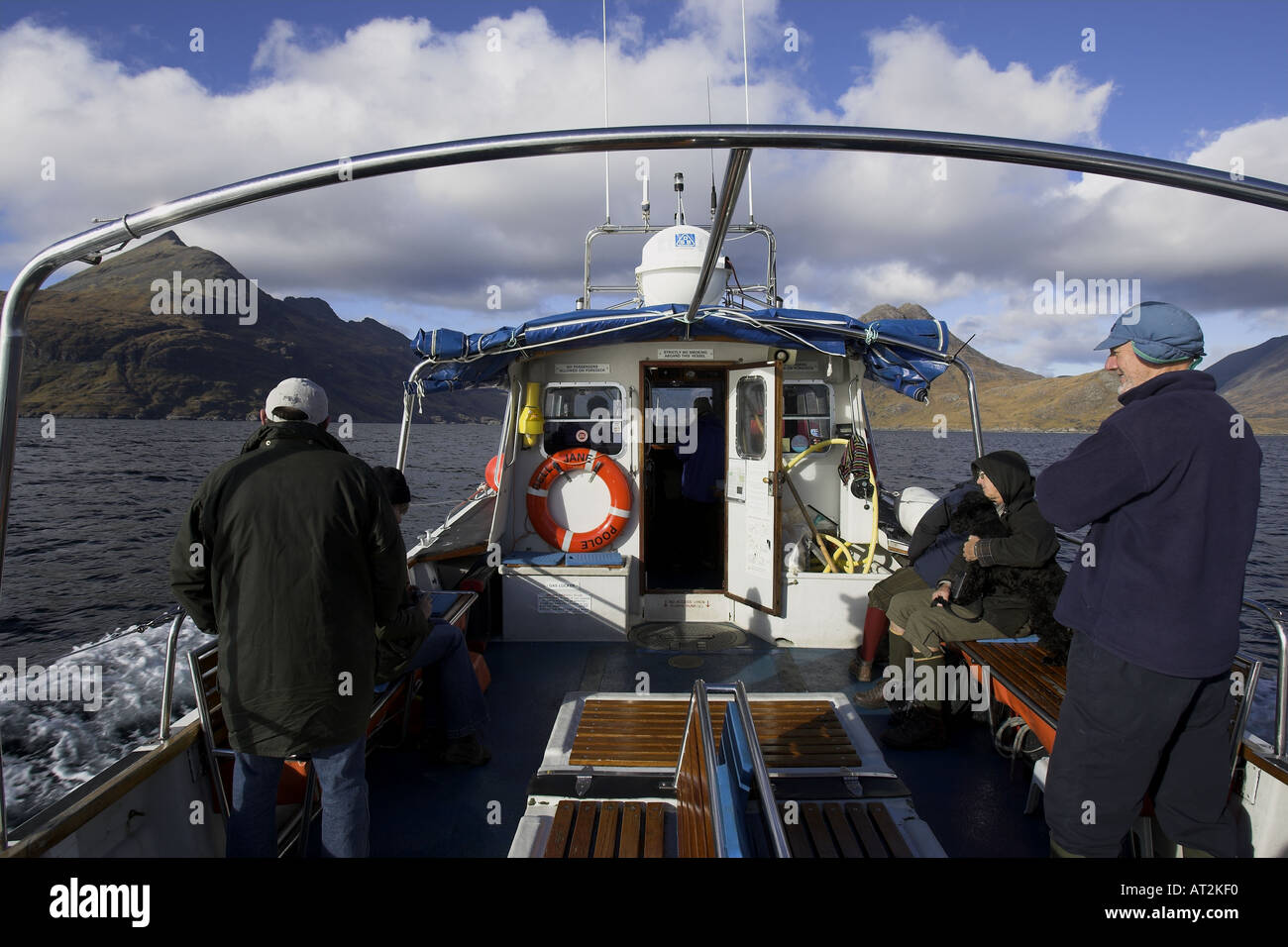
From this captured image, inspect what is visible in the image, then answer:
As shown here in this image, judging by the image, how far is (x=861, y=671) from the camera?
14.2 ft

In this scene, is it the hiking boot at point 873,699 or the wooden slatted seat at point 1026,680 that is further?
the hiking boot at point 873,699

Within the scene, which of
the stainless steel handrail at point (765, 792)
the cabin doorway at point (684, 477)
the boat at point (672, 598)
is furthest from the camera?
the cabin doorway at point (684, 477)

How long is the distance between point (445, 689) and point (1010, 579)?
9.15 feet

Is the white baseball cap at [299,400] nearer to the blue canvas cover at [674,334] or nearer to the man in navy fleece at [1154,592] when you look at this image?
the man in navy fleece at [1154,592]

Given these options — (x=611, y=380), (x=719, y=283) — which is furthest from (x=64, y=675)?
(x=719, y=283)

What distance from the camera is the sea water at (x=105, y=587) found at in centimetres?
490

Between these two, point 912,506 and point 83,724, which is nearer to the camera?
point 83,724

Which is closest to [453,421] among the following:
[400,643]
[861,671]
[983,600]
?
[861,671]

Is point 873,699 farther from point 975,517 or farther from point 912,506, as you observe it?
point 912,506

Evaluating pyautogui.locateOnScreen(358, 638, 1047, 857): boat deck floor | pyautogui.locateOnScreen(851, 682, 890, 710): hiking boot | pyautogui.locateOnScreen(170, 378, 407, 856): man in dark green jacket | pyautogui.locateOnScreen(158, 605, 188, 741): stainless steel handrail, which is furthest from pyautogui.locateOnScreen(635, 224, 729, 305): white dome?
pyautogui.locateOnScreen(158, 605, 188, 741): stainless steel handrail

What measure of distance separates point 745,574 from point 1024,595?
2.25 meters

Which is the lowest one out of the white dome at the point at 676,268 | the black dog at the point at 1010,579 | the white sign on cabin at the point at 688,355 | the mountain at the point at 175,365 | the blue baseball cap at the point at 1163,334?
the black dog at the point at 1010,579

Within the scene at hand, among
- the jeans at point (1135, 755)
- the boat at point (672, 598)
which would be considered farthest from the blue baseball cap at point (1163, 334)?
the jeans at point (1135, 755)

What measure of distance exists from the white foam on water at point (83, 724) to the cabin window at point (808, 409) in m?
4.62
